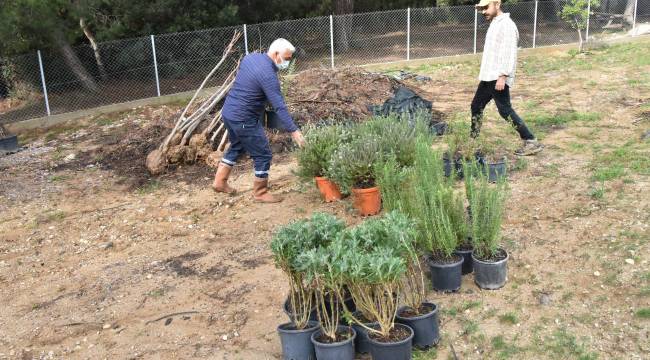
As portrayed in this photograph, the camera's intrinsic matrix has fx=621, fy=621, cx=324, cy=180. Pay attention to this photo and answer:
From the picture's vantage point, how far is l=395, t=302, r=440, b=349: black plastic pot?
358 centimetres

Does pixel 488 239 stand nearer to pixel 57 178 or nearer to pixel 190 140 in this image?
pixel 190 140

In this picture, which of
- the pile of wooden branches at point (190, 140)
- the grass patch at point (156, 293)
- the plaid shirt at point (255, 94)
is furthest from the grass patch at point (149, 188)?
the grass patch at point (156, 293)

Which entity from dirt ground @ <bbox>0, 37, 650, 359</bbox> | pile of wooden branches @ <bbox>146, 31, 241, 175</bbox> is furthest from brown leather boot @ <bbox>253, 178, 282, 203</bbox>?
pile of wooden branches @ <bbox>146, 31, 241, 175</bbox>

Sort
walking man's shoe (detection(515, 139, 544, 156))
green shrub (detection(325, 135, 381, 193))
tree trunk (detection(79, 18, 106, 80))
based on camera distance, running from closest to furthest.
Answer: green shrub (detection(325, 135, 381, 193))
walking man's shoe (detection(515, 139, 544, 156))
tree trunk (detection(79, 18, 106, 80))

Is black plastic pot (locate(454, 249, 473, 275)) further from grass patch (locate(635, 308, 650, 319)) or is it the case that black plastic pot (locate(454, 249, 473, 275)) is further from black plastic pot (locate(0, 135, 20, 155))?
black plastic pot (locate(0, 135, 20, 155))

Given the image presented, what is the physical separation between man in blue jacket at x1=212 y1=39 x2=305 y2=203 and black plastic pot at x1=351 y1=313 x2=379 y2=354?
8.18 ft

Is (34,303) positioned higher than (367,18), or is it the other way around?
(367,18)

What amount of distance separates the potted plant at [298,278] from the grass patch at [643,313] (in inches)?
75.9

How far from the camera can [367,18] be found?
15977 mm

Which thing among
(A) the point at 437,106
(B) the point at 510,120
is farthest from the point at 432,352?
(A) the point at 437,106

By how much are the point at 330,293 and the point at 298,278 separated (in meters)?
0.20

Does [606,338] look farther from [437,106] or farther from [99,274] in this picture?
[437,106]

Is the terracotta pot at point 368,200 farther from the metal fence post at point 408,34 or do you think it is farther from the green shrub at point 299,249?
the metal fence post at point 408,34

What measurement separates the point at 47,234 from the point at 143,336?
2.53 m
